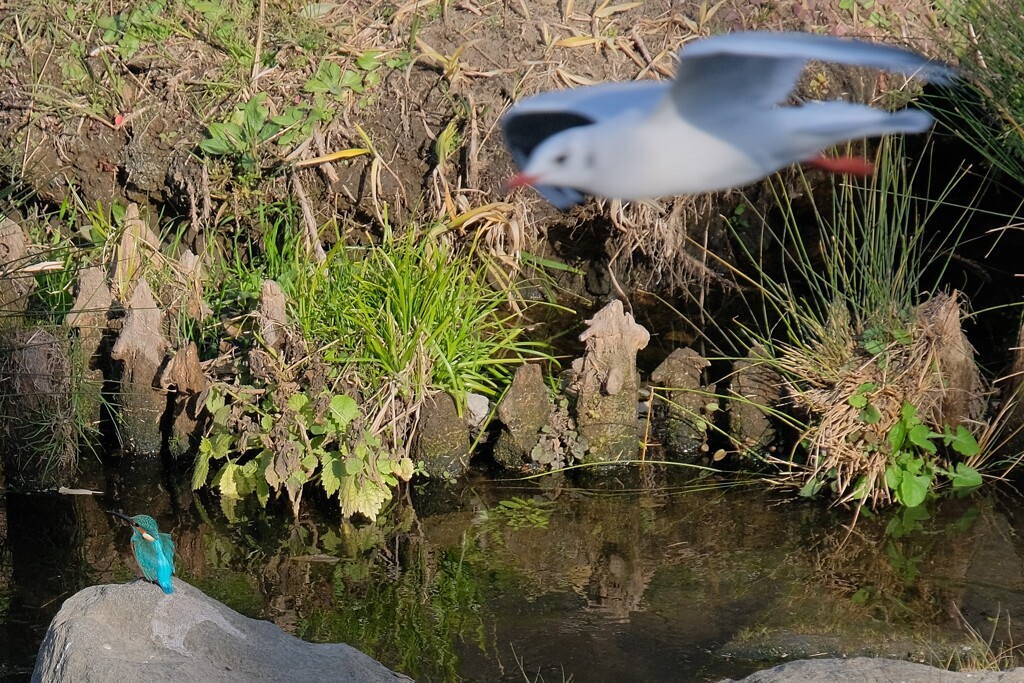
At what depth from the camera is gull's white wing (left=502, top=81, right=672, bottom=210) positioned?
1.79 metres

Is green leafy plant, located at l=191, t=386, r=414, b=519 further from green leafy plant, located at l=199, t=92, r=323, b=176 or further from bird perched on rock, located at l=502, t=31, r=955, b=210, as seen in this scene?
bird perched on rock, located at l=502, t=31, r=955, b=210

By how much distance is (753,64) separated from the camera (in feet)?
5.26

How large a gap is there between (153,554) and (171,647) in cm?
38

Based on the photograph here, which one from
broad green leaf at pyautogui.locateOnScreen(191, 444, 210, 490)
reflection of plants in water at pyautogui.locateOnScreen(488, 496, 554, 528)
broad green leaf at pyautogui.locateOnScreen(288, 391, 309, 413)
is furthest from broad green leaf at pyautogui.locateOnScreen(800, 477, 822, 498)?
broad green leaf at pyautogui.locateOnScreen(191, 444, 210, 490)

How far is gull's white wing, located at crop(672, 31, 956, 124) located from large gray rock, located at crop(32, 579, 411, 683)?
218 centimetres

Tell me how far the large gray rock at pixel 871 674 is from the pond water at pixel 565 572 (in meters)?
0.73

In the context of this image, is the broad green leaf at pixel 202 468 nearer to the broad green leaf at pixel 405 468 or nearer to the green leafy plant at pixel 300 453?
the green leafy plant at pixel 300 453

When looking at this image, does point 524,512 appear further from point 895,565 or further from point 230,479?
point 895,565

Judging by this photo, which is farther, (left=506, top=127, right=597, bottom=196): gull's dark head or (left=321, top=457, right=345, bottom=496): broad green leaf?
(left=321, top=457, right=345, bottom=496): broad green leaf

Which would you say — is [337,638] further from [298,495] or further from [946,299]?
[946,299]

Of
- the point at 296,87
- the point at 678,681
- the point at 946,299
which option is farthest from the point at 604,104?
the point at 296,87

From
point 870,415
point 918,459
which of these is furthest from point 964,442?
point 870,415

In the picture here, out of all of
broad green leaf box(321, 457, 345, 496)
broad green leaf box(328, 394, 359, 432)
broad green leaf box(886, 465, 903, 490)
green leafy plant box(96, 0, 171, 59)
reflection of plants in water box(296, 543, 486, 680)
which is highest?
green leafy plant box(96, 0, 171, 59)

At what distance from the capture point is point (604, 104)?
1829 millimetres
